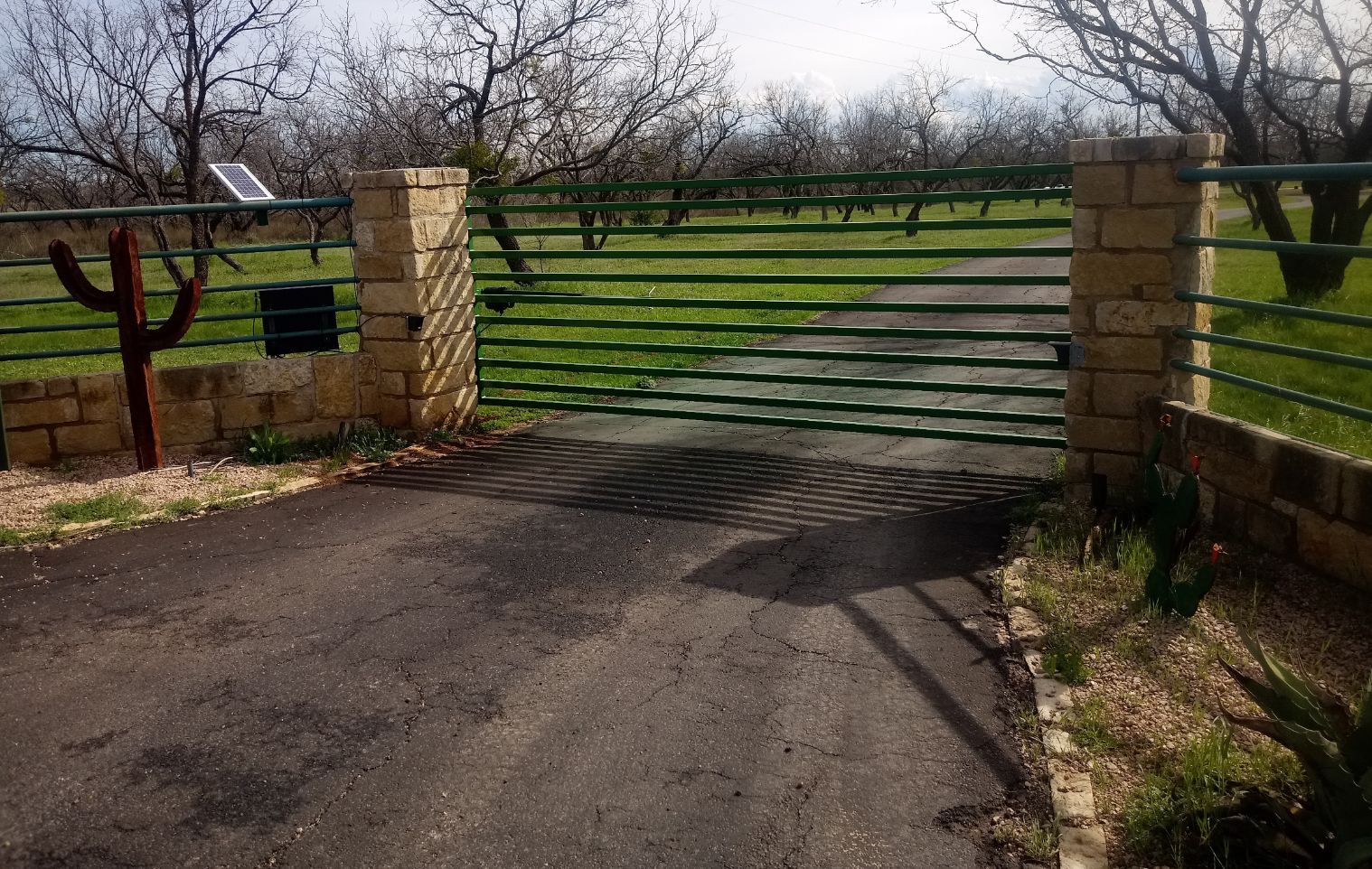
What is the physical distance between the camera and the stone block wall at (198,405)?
8297mm

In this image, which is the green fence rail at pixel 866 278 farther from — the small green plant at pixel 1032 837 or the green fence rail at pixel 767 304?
the small green plant at pixel 1032 837

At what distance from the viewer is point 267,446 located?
8.82 metres

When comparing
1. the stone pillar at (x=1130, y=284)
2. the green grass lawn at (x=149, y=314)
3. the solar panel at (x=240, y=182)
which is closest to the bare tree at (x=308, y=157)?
the green grass lawn at (x=149, y=314)

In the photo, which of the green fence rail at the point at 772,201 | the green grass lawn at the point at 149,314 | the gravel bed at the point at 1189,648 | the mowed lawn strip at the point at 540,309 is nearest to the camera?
the gravel bed at the point at 1189,648

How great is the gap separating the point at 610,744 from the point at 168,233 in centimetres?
3456

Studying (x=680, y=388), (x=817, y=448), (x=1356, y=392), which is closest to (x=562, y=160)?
(x=680, y=388)

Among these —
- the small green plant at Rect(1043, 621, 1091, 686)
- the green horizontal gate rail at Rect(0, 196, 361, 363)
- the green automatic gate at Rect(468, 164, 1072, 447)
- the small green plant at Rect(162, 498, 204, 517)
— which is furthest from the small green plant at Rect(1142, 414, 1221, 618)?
the small green plant at Rect(162, 498, 204, 517)

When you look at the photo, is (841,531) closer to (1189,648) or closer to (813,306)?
(1189,648)

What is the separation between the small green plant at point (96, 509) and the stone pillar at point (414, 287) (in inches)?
90.1

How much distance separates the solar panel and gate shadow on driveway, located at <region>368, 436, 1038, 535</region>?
2461 mm

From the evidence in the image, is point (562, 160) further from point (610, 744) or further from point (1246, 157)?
point (610, 744)

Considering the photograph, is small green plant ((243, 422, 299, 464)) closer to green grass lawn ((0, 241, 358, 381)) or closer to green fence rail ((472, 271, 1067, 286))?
green grass lawn ((0, 241, 358, 381))

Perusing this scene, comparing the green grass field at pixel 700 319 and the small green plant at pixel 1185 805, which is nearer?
the small green plant at pixel 1185 805

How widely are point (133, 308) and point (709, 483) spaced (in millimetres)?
4232
